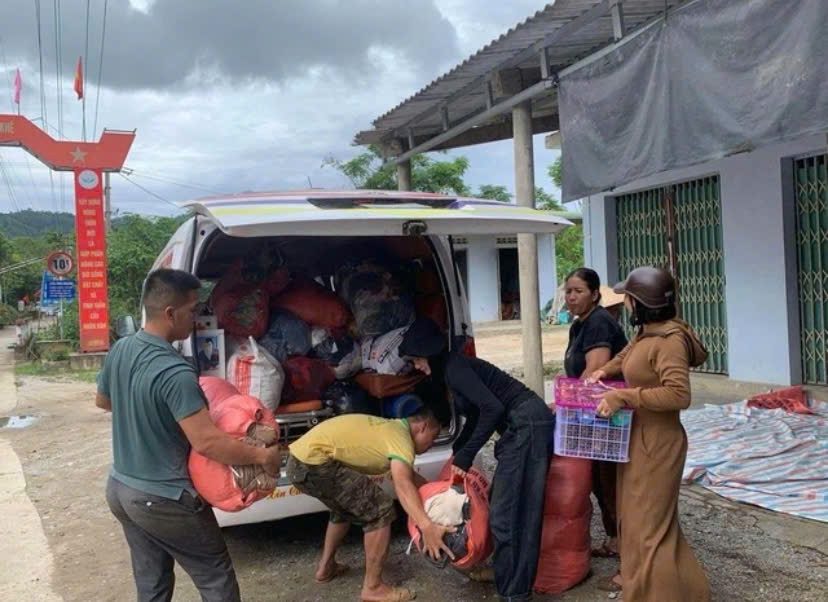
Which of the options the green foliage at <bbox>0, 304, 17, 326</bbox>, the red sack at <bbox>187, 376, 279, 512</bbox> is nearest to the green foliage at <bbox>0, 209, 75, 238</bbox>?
the green foliage at <bbox>0, 304, 17, 326</bbox>

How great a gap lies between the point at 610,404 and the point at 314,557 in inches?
81.6

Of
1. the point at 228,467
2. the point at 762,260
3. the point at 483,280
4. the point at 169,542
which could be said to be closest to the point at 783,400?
the point at 762,260

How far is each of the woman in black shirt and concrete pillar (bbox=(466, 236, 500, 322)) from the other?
19.7 m

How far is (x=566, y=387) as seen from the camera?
299cm

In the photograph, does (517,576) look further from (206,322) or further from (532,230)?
(206,322)

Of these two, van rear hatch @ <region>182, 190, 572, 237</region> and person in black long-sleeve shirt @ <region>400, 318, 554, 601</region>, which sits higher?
van rear hatch @ <region>182, 190, 572, 237</region>

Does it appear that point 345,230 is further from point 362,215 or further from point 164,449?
point 164,449

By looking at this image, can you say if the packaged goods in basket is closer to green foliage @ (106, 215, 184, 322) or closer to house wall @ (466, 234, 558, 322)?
green foliage @ (106, 215, 184, 322)

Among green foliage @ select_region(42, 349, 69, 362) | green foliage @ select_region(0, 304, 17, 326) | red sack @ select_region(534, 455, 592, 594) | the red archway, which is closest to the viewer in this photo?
red sack @ select_region(534, 455, 592, 594)

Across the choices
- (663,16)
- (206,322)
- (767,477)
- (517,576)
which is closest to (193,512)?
(517,576)

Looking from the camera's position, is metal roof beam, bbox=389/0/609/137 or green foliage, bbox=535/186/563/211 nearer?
metal roof beam, bbox=389/0/609/137

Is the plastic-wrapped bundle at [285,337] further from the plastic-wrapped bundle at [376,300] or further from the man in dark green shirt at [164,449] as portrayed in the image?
the man in dark green shirt at [164,449]

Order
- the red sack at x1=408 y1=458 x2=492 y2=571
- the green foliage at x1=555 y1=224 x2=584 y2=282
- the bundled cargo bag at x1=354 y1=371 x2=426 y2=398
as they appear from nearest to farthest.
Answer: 1. the red sack at x1=408 y1=458 x2=492 y2=571
2. the bundled cargo bag at x1=354 y1=371 x2=426 y2=398
3. the green foliage at x1=555 y1=224 x2=584 y2=282

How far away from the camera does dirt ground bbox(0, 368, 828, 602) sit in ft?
11.1
